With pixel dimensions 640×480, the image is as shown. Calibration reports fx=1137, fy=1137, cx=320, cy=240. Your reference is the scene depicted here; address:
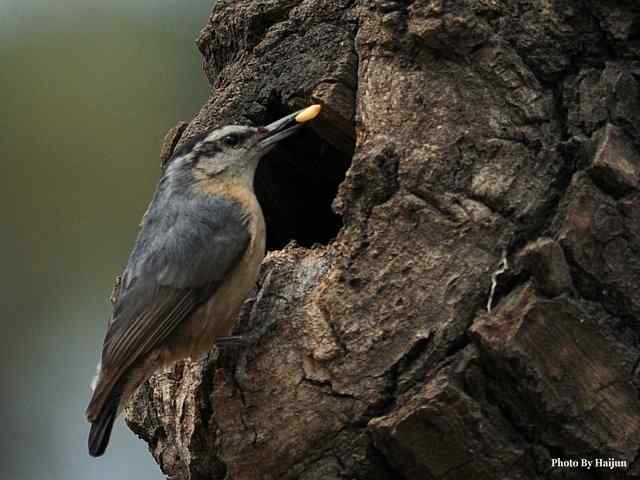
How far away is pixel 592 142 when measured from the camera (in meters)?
3.83

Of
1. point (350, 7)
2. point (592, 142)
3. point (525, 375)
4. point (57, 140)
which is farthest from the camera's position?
point (57, 140)

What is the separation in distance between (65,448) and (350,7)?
3.21 meters

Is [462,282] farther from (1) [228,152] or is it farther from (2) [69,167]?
(2) [69,167]

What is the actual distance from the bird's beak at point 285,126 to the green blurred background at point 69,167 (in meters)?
1.48

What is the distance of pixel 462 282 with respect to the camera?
152 inches

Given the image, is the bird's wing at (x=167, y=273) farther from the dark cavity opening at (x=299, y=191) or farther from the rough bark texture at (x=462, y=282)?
the dark cavity opening at (x=299, y=191)

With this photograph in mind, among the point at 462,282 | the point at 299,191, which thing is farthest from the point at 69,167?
the point at 462,282

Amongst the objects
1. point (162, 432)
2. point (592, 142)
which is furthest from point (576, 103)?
point (162, 432)

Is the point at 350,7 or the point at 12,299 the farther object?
the point at 12,299

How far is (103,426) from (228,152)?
54.2 inches

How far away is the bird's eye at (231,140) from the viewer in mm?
5004

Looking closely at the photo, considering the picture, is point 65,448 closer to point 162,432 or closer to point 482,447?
point 162,432

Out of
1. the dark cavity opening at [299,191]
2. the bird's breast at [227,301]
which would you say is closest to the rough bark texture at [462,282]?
the bird's breast at [227,301]

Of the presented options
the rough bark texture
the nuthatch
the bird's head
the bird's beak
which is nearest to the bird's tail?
the nuthatch
